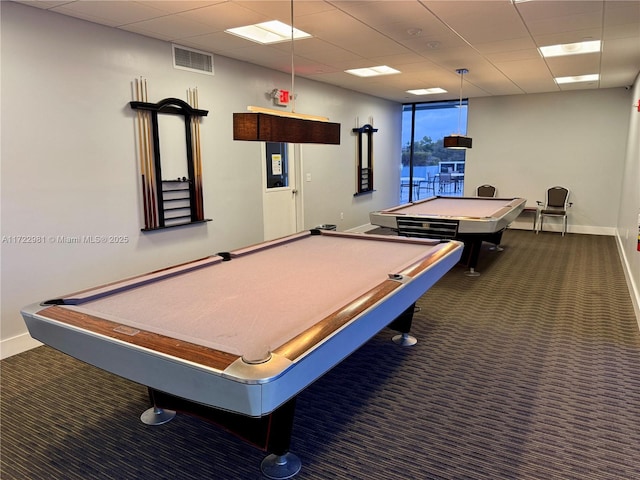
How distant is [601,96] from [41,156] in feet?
27.8

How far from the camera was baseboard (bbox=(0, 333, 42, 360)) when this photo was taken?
10.9 ft

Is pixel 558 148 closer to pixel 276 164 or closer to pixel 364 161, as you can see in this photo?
pixel 364 161

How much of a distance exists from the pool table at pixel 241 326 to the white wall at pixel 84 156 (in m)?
1.59

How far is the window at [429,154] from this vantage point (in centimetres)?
962

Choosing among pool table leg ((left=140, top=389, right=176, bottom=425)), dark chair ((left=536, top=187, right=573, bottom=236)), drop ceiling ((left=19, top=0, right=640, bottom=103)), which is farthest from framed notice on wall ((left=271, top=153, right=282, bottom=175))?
dark chair ((left=536, top=187, right=573, bottom=236))

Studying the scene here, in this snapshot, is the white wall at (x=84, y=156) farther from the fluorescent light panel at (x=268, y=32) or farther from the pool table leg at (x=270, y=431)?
the pool table leg at (x=270, y=431)

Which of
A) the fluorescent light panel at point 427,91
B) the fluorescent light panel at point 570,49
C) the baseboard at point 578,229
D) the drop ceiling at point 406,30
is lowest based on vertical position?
the baseboard at point 578,229

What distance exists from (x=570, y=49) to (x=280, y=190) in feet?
12.4

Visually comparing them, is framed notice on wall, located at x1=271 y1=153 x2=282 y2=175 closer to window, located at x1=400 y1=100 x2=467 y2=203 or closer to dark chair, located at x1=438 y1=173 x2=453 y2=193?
window, located at x1=400 y1=100 x2=467 y2=203

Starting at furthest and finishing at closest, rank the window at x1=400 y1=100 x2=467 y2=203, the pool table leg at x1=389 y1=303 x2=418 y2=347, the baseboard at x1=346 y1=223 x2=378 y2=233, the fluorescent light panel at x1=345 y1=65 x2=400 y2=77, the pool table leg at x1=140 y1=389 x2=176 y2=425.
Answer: the window at x1=400 y1=100 x2=467 y2=203 → the baseboard at x1=346 y1=223 x2=378 y2=233 → the fluorescent light panel at x1=345 y1=65 x2=400 y2=77 → the pool table leg at x1=389 y1=303 x2=418 y2=347 → the pool table leg at x1=140 y1=389 x2=176 y2=425

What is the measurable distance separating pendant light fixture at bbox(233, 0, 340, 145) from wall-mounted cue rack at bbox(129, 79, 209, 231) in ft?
6.63

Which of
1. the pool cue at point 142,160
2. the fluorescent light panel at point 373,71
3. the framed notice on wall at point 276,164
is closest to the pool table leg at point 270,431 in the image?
the pool cue at point 142,160

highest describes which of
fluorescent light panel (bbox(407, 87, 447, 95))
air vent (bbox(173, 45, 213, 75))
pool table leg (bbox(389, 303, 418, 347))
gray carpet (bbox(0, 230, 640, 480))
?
fluorescent light panel (bbox(407, 87, 447, 95))

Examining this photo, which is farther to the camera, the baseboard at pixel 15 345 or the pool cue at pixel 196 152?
Result: the pool cue at pixel 196 152
